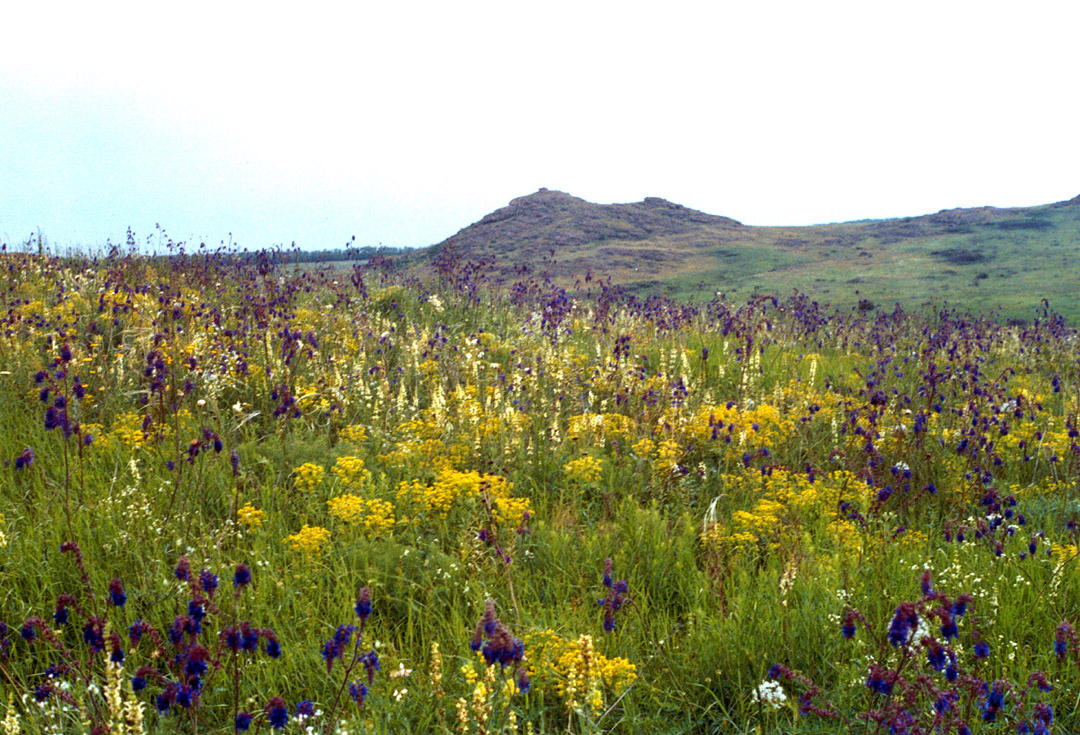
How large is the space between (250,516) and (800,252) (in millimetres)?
31308

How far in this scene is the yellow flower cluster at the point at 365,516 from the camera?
3.38 meters

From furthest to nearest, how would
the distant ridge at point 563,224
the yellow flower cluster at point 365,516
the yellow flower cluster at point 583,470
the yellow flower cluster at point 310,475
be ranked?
1. the distant ridge at point 563,224
2. the yellow flower cluster at point 583,470
3. the yellow flower cluster at point 310,475
4. the yellow flower cluster at point 365,516

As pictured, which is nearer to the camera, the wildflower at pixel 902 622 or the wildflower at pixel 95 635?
the wildflower at pixel 902 622

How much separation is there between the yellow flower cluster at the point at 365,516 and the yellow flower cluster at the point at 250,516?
0.36m

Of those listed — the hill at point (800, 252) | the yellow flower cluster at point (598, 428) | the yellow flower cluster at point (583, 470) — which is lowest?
the yellow flower cluster at point (583, 470)

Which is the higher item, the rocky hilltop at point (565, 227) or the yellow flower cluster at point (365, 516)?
the rocky hilltop at point (565, 227)

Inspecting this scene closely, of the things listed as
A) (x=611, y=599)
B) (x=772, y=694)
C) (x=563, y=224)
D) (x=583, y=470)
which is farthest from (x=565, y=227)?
(x=772, y=694)

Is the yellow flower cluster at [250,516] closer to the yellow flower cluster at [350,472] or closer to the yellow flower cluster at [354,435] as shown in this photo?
the yellow flower cluster at [350,472]

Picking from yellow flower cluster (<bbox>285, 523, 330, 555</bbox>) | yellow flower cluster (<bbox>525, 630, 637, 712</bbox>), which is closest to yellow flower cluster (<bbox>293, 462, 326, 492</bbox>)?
yellow flower cluster (<bbox>285, 523, 330, 555</bbox>)

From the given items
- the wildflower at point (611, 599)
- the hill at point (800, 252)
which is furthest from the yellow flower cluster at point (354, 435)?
the hill at point (800, 252)

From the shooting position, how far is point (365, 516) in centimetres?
360

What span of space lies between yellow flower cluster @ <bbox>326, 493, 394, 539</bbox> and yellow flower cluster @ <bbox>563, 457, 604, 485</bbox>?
3.89 ft

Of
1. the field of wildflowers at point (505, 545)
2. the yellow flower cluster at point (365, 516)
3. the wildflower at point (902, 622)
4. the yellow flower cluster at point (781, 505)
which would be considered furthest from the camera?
the yellow flower cluster at point (781, 505)

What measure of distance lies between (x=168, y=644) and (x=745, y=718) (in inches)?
85.8
